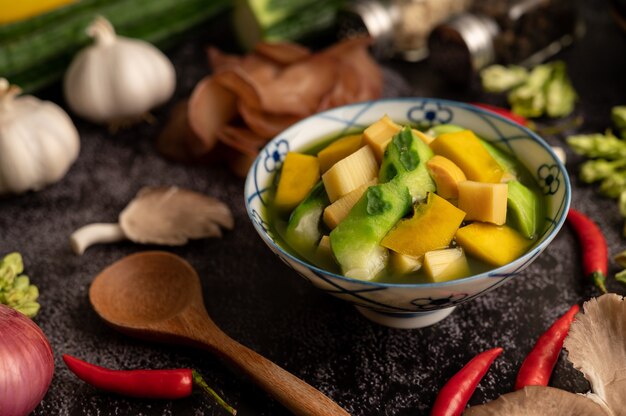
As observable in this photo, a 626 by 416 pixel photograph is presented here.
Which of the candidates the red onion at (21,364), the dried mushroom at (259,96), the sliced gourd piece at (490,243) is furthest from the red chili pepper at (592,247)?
the red onion at (21,364)

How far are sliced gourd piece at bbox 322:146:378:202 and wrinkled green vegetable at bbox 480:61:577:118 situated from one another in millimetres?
1089

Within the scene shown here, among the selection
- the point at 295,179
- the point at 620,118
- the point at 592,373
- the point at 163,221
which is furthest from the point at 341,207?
the point at 620,118

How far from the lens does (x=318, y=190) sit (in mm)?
1694

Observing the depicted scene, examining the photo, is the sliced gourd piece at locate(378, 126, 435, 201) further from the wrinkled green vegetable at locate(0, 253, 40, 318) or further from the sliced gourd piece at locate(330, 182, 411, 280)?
the wrinkled green vegetable at locate(0, 253, 40, 318)

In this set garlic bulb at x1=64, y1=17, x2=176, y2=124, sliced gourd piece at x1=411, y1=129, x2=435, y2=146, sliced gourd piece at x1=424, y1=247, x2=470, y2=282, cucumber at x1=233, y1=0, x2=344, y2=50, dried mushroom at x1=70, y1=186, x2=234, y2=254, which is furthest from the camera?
cucumber at x1=233, y1=0, x2=344, y2=50

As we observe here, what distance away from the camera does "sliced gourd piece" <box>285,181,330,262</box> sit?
163 centimetres

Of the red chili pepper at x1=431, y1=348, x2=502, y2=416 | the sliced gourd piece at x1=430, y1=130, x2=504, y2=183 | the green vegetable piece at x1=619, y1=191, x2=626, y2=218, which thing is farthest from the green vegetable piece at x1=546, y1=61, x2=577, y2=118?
the red chili pepper at x1=431, y1=348, x2=502, y2=416

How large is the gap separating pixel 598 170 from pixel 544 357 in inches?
33.1

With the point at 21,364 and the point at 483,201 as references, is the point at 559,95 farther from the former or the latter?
the point at 21,364

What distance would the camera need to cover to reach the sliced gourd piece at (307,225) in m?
1.63

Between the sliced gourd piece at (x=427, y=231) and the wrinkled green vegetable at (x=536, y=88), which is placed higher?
the sliced gourd piece at (x=427, y=231)

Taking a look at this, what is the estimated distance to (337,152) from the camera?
1.76 meters

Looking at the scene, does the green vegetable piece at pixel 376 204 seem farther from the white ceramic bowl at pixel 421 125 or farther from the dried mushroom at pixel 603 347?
the dried mushroom at pixel 603 347

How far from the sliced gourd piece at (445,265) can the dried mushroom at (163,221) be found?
2.68ft
